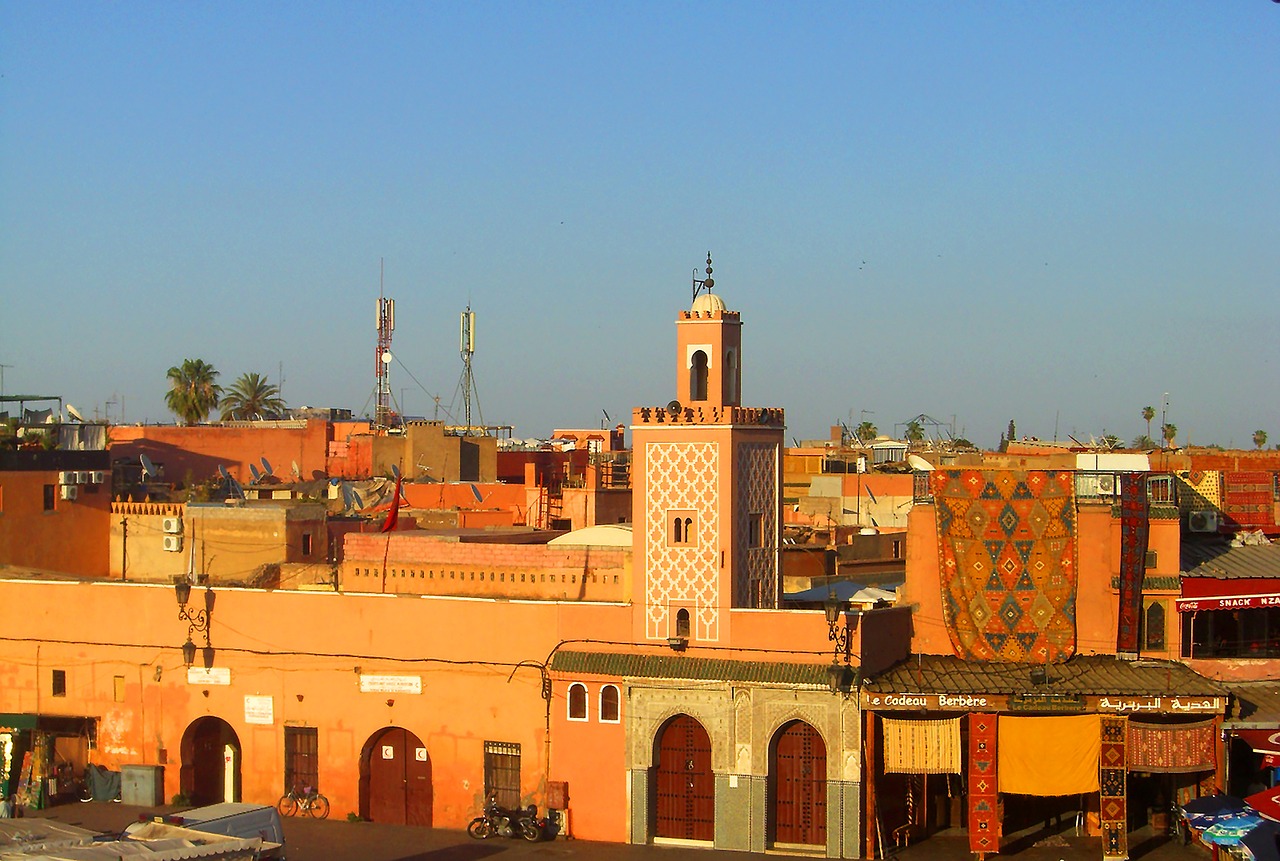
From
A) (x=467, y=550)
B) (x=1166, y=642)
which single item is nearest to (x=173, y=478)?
(x=467, y=550)

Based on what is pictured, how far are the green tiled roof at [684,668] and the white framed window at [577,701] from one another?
26cm

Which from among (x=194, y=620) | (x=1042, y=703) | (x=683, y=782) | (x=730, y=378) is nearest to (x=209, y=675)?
(x=194, y=620)

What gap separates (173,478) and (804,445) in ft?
75.2

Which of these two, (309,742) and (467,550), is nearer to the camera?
(309,742)

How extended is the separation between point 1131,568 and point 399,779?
11.9m

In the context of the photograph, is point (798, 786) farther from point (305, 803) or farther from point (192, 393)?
point (192, 393)

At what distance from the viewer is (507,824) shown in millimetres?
24031

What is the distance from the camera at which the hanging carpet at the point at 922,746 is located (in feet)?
74.6

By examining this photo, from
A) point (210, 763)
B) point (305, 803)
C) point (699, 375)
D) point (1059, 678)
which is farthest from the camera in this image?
point (210, 763)

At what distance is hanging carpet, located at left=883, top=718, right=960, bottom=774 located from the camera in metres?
22.8

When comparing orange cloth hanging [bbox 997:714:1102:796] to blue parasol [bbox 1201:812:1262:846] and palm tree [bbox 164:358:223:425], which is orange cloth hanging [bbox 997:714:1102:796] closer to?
blue parasol [bbox 1201:812:1262:846]

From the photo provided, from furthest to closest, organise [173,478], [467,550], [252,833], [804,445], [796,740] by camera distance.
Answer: [804,445] < [173,478] < [467,550] < [796,740] < [252,833]

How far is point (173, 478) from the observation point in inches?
2126

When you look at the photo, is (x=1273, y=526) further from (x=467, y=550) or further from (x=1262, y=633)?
(x=467, y=550)
